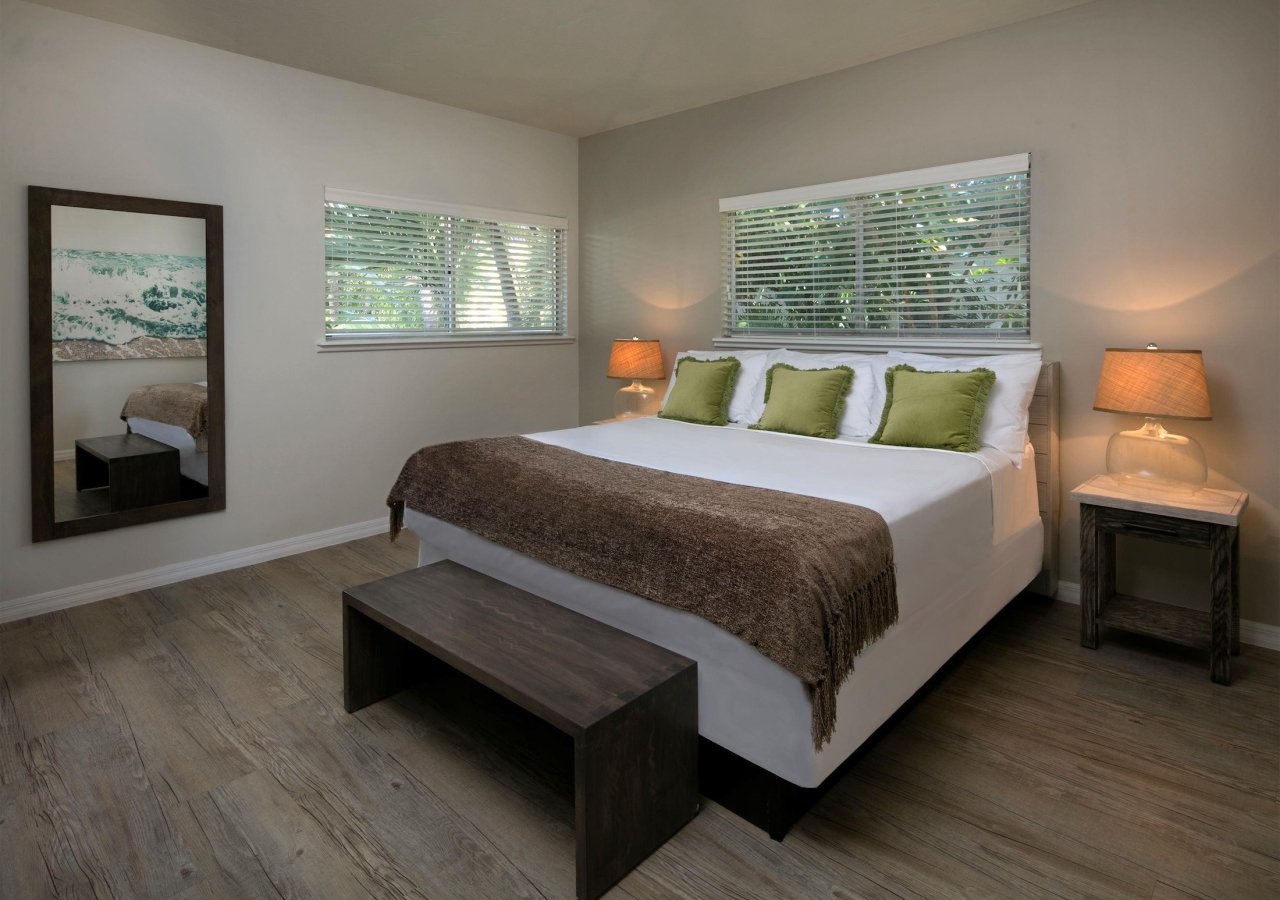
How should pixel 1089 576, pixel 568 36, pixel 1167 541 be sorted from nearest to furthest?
pixel 1167 541 → pixel 1089 576 → pixel 568 36

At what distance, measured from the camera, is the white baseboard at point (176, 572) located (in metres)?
3.24

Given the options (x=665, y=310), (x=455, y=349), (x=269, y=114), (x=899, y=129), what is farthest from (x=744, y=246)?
(x=269, y=114)

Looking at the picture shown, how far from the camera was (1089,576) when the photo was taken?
9.37ft

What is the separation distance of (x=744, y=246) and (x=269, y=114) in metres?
2.65

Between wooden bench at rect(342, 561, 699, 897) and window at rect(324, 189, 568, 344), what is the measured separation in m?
2.45

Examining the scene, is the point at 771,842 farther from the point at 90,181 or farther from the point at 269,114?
the point at 269,114

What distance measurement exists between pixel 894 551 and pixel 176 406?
335cm

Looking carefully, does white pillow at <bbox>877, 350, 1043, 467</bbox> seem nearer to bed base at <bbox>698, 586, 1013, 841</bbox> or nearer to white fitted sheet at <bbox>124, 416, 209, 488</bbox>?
bed base at <bbox>698, 586, 1013, 841</bbox>

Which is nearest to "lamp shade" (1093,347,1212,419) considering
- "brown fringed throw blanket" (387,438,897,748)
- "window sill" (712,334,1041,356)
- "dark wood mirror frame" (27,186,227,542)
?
"window sill" (712,334,1041,356)

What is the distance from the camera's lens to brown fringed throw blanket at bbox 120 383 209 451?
3.44 meters

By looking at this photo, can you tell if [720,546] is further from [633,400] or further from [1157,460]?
[633,400]

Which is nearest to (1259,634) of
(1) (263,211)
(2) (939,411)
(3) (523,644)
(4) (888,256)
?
(2) (939,411)

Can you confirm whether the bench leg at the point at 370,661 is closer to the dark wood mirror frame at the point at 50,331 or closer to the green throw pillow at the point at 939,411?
the dark wood mirror frame at the point at 50,331

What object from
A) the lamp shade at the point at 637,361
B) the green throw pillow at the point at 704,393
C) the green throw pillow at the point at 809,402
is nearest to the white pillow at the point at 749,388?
the green throw pillow at the point at 704,393
